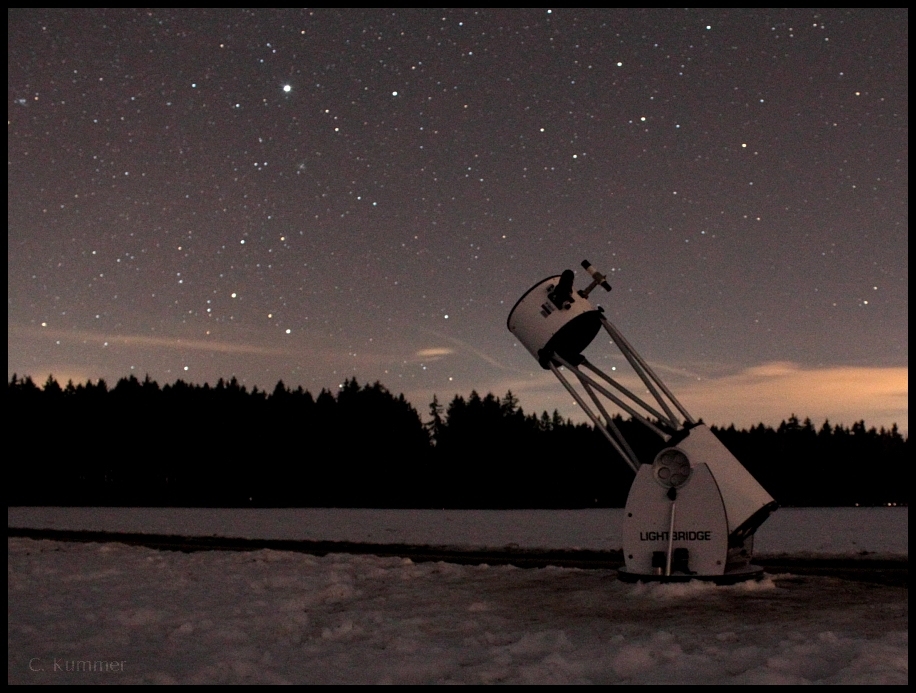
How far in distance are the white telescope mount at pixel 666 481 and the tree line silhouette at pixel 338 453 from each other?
69.5 m

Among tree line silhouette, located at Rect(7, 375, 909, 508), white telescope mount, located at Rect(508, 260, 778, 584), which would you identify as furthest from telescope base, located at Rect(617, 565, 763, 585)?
tree line silhouette, located at Rect(7, 375, 909, 508)

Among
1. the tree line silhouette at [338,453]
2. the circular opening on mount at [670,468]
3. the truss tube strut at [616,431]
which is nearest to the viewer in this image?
the circular opening on mount at [670,468]

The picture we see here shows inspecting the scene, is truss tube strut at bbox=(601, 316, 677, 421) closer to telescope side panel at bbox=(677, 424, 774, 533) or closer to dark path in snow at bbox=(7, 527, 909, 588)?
telescope side panel at bbox=(677, 424, 774, 533)

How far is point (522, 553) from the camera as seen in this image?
19.0m

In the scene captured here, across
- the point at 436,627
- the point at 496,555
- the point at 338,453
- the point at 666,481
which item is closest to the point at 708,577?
the point at 666,481

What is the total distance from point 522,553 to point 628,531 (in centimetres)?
757

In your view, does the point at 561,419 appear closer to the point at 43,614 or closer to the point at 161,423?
the point at 161,423

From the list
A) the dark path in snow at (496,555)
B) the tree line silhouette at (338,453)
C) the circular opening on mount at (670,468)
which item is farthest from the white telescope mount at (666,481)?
the tree line silhouette at (338,453)

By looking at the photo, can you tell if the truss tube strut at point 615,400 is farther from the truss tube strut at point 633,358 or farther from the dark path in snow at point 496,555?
the dark path in snow at point 496,555

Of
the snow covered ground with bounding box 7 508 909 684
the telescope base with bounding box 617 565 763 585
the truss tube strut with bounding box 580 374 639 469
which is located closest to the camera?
the snow covered ground with bounding box 7 508 909 684

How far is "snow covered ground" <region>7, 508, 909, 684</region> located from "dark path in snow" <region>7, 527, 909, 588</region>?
61.1 inches

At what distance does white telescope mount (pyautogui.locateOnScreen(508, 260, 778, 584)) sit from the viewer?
11234 mm

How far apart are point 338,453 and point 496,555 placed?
246 feet

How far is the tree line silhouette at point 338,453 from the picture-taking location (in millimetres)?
86375
